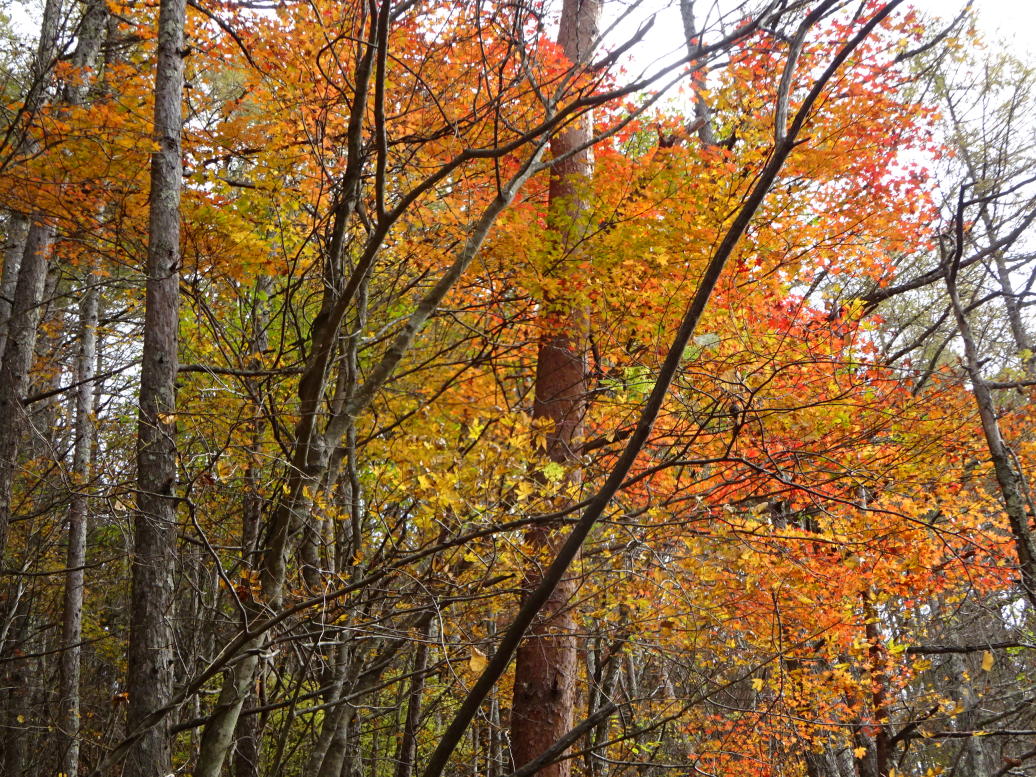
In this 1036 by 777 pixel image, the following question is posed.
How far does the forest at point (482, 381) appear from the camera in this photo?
3.39 metres

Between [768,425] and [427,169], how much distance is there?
317 cm

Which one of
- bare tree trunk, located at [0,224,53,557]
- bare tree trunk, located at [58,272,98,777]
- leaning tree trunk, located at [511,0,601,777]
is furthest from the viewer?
bare tree trunk, located at [58,272,98,777]

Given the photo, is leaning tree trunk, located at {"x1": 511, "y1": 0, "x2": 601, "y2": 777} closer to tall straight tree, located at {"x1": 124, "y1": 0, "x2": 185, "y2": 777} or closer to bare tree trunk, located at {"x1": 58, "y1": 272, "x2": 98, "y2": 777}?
tall straight tree, located at {"x1": 124, "y1": 0, "x2": 185, "y2": 777}

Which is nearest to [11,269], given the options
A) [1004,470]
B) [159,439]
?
[159,439]

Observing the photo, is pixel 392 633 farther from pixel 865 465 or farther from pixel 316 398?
pixel 865 465

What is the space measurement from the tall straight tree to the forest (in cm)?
3

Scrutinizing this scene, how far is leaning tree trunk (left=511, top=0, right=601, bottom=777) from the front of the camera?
5062 mm

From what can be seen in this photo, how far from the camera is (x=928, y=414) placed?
7.48 m

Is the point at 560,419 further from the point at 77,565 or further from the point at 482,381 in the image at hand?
the point at 77,565

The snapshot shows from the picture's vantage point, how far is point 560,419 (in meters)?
5.91

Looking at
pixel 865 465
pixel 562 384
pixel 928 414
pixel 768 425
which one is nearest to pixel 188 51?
pixel 562 384

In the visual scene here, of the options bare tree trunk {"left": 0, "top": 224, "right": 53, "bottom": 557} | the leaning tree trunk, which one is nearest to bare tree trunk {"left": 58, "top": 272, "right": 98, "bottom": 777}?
bare tree trunk {"left": 0, "top": 224, "right": 53, "bottom": 557}

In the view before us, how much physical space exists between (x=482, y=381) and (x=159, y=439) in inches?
136

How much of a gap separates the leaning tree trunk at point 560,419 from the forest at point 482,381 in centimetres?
4
